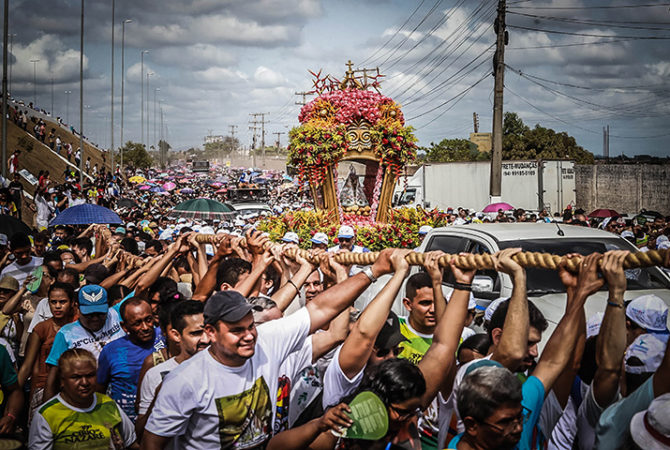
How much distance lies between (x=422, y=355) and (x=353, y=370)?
1124mm

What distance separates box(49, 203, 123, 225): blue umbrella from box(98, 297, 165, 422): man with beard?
6441 millimetres

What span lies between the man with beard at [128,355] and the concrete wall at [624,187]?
2641 centimetres

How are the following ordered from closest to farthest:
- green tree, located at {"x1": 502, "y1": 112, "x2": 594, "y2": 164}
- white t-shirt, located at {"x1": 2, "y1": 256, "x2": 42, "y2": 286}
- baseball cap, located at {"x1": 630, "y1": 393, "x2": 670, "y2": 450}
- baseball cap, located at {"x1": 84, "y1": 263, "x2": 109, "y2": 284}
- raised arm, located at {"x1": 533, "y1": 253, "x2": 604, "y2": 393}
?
baseball cap, located at {"x1": 630, "y1": 393, "x2": 670, "y2": 450}
raised arm, located at {"x1": 533, "y1": 253, "x2": 604, "y2": 393}
baseball cap, located at {"x1": 84, "y1": 263, "x2": 109, "y2": 284}
white t-shirt, located at {"x1": 2, "y1": 256, "x2": 42, "y2": 286}
green tree, located at {"x1": 502, "y1": 112, "x2": 594, "y2": 164}

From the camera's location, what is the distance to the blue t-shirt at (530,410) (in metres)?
2.77

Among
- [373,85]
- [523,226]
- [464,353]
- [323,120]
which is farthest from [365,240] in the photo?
[464,353]

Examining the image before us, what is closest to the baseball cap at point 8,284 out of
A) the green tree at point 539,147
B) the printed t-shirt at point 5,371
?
the printed t-shirt at point 5,371

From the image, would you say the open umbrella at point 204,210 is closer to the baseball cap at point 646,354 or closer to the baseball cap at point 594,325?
the baseball cap at point 594,325

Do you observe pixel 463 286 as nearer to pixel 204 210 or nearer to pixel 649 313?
pixel 649 313

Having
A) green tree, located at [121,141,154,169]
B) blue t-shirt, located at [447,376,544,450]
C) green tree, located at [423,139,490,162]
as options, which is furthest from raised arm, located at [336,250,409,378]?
green tree, located at [121,141,154,169]

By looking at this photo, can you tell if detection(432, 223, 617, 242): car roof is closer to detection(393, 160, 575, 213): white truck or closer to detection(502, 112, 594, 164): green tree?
detection(393, 160, 575, 213): white truck

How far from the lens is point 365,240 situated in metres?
14.4

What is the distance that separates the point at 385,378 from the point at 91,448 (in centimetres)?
215

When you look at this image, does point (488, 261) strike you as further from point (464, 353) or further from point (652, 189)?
point (652, 189)

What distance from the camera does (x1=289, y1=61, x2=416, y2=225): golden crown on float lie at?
610 inches
